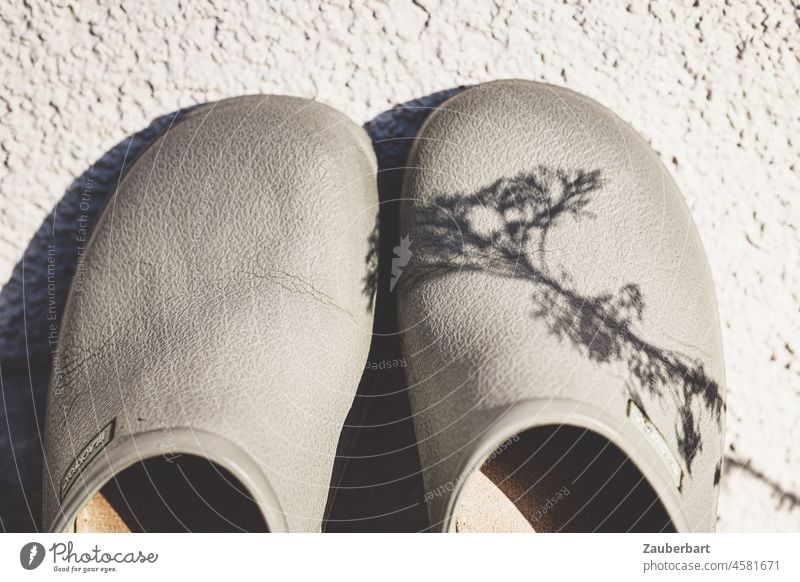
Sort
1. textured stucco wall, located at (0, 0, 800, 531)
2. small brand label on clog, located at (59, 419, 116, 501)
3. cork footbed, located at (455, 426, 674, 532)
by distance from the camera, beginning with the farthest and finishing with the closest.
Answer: textured stucco wall, located at (0, 0, 800, 531) → cork footbed, located at (455, 426, 674, 532) → small brand label on clog, located at (59, 419, 116, 501)

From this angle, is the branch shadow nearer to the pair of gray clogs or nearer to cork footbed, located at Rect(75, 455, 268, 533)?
the pair of gray clogs

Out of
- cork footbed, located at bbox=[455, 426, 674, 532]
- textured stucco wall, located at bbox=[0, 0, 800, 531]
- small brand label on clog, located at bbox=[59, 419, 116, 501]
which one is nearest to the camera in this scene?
small brand label on clog, located at bbox=[59, 419, 116, 501]

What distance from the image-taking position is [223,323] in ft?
2.38

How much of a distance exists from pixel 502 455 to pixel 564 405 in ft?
0.58

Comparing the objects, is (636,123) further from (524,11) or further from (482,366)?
(482,366)

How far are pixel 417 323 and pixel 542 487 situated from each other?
239mm

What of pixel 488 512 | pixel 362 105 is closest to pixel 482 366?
pixel 488 512

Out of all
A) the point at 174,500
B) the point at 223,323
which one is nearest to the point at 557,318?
the point at 223,323

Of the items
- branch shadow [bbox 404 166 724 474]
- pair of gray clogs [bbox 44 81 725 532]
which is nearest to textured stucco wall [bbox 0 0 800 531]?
pair of gray clogs [bbox 44 81 725 532]

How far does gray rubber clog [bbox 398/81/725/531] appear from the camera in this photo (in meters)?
0.70
